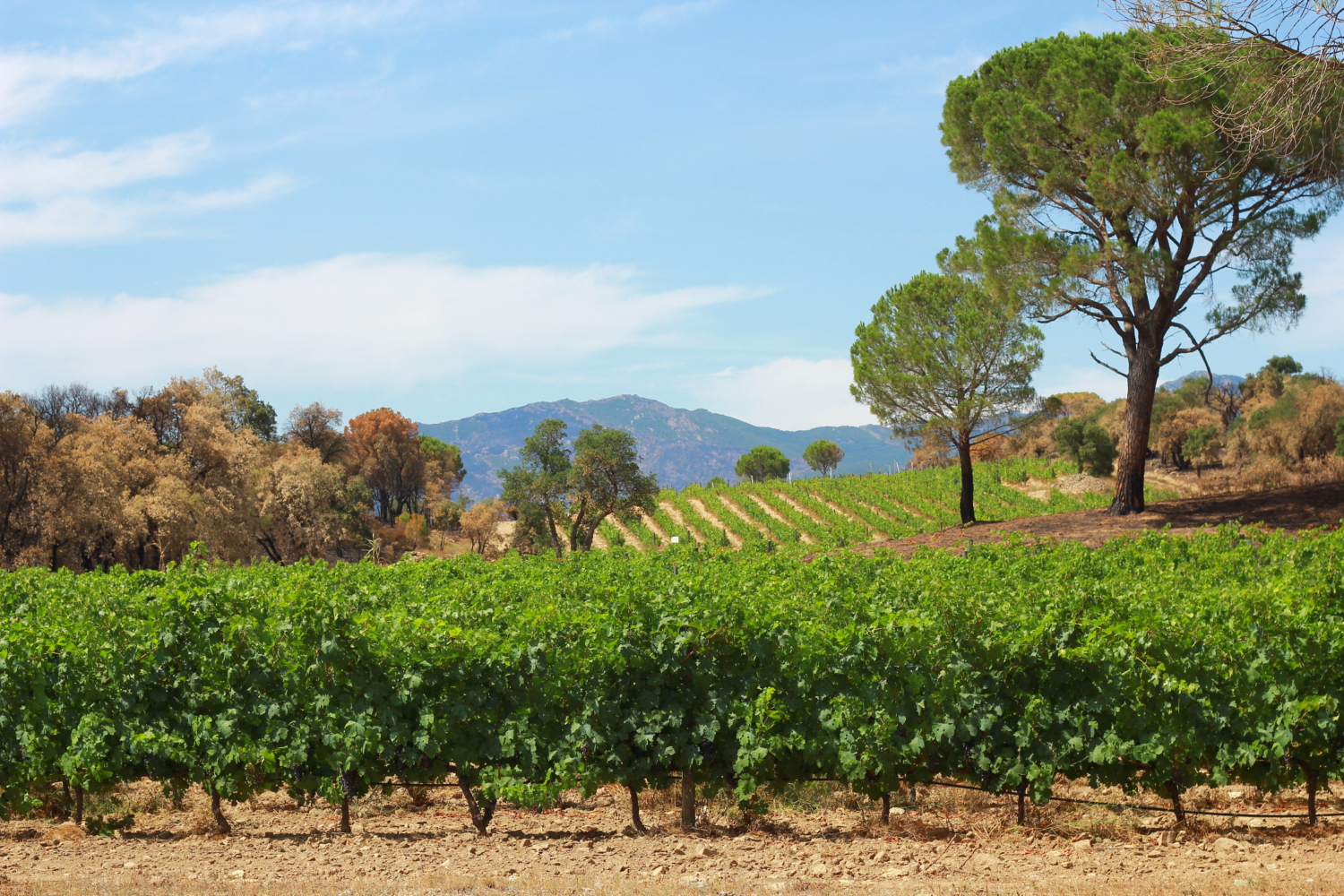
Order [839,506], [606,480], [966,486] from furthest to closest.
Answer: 1. [839,506]
2. [606,480]
3. [966,486]

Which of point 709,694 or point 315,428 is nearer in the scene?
point 709,694

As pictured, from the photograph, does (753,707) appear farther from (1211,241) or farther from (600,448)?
(600,448)

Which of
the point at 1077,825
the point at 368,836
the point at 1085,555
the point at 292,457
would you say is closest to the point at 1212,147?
the point at 1085,555

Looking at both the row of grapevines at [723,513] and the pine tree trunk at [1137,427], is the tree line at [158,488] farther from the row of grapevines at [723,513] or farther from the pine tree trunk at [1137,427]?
the pine tree trunk at [1137,427]

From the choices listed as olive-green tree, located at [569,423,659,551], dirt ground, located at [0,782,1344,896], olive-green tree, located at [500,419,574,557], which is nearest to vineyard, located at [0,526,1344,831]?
dirt ground, located at [0,782,1344,896]

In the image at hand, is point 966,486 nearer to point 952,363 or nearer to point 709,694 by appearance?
point 952,363

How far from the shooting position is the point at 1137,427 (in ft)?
74.6

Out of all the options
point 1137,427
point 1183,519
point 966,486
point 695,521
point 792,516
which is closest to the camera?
point 1183,519

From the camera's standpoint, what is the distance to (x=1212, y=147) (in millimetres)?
20297

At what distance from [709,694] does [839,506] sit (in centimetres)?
3844

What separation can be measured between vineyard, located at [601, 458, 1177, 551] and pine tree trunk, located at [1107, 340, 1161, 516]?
399 inches

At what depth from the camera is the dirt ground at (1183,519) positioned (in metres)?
19.7

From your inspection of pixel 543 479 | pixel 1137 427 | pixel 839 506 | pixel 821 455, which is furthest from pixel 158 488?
pixel 821 455

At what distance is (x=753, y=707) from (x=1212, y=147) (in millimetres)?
19882
